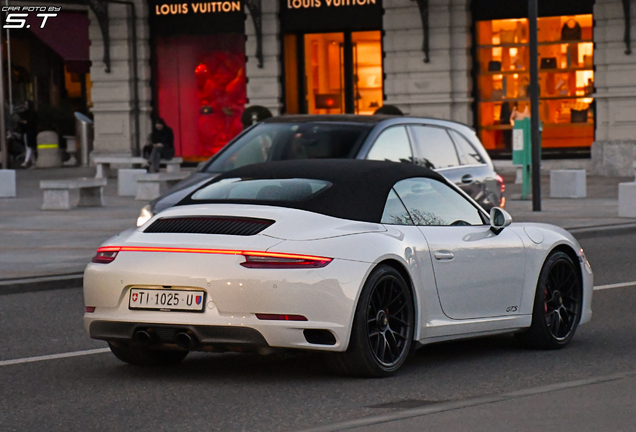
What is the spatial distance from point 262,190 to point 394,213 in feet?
2.50

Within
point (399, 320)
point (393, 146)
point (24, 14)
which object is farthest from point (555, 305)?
point (24, 14)

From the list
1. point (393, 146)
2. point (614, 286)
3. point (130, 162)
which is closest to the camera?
point (614, 286)

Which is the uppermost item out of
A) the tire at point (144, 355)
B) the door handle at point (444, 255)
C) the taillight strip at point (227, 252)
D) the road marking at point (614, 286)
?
the taillight strip at point (227, 252)

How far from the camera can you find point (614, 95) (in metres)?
30.2

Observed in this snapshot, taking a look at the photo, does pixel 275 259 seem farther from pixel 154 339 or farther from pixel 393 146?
pixel 393 146

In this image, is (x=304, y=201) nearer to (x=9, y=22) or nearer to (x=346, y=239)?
(x=346, y=239)

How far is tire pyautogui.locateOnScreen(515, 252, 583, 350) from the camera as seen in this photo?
8414mm

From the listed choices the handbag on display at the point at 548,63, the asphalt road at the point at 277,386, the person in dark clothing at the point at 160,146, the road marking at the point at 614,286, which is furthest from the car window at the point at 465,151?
the handbag on display at the point at 548,63

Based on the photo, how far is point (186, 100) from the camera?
114 ft

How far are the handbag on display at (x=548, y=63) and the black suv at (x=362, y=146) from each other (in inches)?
708

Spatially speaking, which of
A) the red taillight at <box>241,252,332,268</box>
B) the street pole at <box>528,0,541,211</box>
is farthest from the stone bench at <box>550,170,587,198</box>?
the red taillight at <box>241,252,332,268</box>

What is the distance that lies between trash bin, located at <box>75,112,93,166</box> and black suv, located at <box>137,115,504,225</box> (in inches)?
935

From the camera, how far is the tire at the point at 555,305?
27.6ft

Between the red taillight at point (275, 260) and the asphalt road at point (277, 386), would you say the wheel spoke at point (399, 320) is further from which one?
the red taillight at point (275, 260)
